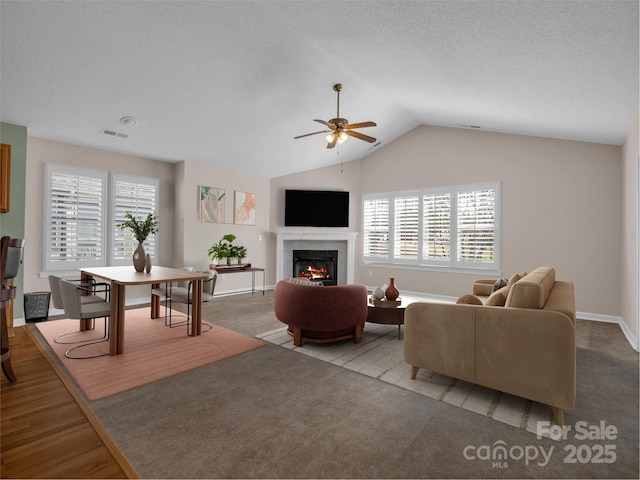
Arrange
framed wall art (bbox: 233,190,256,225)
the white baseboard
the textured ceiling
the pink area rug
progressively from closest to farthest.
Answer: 1. the textured ceiling
2. the pink area rug
3. the white baseboard
4. framed wall art (bbox: 233,190,256,225)

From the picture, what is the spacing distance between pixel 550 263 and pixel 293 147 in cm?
491

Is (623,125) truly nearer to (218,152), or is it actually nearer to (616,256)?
(616,256)

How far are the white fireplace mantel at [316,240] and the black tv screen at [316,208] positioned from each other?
244mm

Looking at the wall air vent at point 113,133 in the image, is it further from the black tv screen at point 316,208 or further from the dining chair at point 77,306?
the black tv screen at point 316,208

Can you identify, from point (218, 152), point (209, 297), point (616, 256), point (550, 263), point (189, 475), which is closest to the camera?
point (189, 475)

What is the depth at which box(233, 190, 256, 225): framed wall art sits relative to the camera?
693 centimetres

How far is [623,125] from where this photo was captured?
4016mm

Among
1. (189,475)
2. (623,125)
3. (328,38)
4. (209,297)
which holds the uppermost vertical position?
(328,38)

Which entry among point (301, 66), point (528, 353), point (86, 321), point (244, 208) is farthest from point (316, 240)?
point (528, 353)

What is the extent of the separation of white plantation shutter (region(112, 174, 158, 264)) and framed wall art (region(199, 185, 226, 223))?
84cm

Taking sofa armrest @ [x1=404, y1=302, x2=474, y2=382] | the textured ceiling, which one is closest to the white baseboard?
the textured ceiling

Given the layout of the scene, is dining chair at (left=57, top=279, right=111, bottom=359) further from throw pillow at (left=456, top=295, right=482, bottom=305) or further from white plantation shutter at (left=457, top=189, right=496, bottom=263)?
white plantation shutter at (left=457, top=189, right=496, bottom=263)

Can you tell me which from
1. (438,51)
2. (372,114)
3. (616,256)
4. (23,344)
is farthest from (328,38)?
(616,256)

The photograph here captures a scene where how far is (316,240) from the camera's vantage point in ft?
25.4
